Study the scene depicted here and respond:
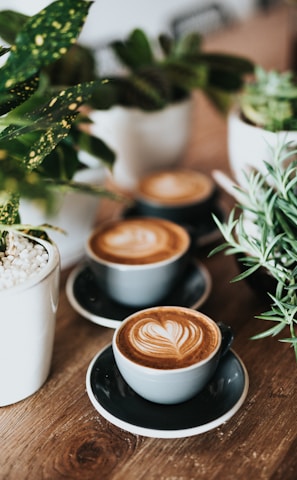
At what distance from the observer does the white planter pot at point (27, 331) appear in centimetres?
62

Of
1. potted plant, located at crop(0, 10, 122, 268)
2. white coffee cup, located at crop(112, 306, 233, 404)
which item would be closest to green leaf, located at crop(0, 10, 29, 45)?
potted plant, located at crop(0, 10, 122, 268)

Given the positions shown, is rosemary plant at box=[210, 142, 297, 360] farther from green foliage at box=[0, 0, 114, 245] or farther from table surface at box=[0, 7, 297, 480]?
green foliage at box=[0, 0, 114, 245]

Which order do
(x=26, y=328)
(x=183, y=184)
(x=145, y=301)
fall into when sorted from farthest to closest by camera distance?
1. (x=183, y=184)
2. (x=145, y=301)
3. (x=26, y=328)

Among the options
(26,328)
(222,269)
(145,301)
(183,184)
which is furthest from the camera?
(183,184)

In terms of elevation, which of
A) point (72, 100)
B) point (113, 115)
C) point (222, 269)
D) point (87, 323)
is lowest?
point (222, 269)

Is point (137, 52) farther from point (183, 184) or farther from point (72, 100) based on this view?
point (72, 100)

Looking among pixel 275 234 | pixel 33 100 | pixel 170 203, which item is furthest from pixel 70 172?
pixel 275 234

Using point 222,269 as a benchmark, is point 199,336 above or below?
above

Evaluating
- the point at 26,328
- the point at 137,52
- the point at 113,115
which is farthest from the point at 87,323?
the point at 137,52

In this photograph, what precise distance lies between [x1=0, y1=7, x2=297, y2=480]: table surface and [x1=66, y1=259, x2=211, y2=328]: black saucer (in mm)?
23

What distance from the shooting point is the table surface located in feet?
1.99

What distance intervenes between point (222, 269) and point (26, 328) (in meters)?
0.42

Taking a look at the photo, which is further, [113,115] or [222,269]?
[113,115]

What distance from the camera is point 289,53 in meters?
2.14
